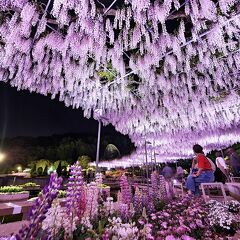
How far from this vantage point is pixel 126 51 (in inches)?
179

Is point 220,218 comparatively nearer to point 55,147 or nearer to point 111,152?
point 111,152

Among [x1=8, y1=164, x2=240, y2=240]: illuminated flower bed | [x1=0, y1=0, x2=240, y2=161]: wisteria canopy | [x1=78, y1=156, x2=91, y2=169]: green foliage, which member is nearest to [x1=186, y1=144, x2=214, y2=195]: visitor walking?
[x1=8, y1=164, x2=240, y2=240]: illuminated flower bed

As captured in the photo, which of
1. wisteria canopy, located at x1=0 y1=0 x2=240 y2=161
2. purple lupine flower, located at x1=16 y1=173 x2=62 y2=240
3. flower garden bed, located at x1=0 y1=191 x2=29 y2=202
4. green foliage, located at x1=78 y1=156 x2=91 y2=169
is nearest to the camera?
purple lupine flower, located at x1=16 y1=173 x2=62 y2=240

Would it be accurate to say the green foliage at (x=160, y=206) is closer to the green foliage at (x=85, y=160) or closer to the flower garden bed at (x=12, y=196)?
the flower garden bed at (x=12, y=196)

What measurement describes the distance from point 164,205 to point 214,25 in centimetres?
341

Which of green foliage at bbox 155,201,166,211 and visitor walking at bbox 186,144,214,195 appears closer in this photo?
green foliage at bbox 155,201,166,211

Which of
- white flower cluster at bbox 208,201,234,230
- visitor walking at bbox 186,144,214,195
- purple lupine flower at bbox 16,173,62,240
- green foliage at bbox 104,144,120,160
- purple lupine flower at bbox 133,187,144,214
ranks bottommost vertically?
white flower cluster at bbox 208,201,234,230

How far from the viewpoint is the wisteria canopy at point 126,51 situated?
3268 millimetres

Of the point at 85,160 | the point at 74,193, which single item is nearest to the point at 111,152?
the point at 85,160

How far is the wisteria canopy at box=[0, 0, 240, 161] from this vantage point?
327 cm

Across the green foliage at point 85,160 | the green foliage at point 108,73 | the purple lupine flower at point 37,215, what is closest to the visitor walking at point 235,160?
the green foliage at point 108,73

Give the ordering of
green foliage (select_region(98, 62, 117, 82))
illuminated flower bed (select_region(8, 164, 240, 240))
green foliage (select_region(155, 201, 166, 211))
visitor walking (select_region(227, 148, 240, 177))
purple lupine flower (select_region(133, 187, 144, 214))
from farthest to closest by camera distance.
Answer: visitor walking (select_region(227, 148, 240, 177)) → green foliage (select_region(98, 62, 117, 82)) → green foliage (select_region(155, 201, 166, 211)) → purple lupine flower (select_region(133, 187, 144, 214)) → illuminated flower bed (select_region(8, 164, 240, 240))

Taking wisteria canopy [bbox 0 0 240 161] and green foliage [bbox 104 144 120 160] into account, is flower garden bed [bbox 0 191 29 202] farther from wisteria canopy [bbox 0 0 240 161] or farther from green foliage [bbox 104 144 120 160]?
green foliage [bbox 104 144 120 160]

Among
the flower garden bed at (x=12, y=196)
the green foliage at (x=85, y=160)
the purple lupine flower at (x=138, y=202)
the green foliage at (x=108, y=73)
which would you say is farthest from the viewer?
the green foliage at (x=85, y=160)
